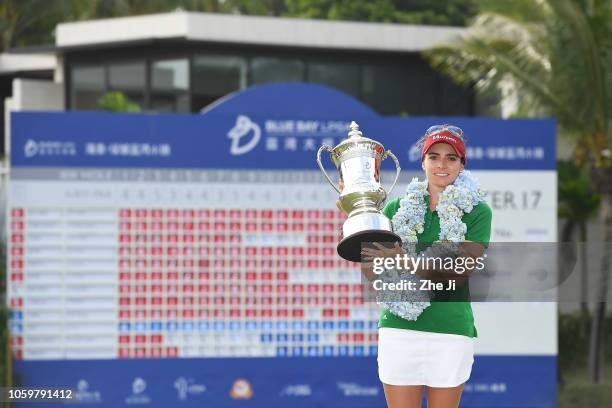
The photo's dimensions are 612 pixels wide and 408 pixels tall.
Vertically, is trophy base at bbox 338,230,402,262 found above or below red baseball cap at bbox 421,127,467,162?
below

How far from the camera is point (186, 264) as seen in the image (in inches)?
354

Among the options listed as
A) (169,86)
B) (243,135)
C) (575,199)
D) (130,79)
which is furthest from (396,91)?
(243,135)

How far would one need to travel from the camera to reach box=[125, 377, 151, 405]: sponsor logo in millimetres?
8891

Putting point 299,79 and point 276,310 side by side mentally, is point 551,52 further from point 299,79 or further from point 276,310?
point 299,79

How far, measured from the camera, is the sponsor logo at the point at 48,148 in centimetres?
877

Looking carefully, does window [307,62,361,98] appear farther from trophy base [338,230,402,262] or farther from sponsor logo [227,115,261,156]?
trophy base [338,230,402,262]

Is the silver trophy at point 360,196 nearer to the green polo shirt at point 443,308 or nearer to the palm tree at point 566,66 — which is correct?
the green polo shirt at point 443,308

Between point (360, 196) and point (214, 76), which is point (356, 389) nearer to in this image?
point (360, 196)

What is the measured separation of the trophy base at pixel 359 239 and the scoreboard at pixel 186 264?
201 inches

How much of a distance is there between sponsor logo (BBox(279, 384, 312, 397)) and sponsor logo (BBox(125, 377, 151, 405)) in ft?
3.48

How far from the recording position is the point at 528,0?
1309cm

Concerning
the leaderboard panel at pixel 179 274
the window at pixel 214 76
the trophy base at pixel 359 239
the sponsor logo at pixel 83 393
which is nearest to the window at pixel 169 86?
the window at pixel 214 76

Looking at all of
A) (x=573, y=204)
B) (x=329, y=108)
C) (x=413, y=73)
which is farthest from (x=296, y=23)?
(x=329, y=108)

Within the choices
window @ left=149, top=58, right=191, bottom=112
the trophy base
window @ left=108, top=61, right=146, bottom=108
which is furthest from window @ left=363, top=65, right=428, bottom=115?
the trophy base
